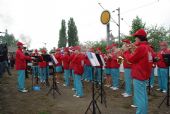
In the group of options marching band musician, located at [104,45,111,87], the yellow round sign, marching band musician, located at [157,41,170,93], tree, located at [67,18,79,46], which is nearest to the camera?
marching band musician, located at [157,41,170,93]

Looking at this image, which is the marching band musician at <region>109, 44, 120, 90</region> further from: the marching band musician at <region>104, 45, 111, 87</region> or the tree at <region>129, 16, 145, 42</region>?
the tree at <region>129, 16, 145, 42</region>

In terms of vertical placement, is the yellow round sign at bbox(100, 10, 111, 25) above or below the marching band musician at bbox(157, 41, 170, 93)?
above

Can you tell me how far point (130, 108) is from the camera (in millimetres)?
9766

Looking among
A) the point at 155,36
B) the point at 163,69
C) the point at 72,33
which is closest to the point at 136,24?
the point at 155,36

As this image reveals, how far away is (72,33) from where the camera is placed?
234ft

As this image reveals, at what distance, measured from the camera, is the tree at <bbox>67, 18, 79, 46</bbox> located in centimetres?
7091

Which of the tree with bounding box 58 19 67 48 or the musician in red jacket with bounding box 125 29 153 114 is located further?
the tree with bounding box 58 19 67 48

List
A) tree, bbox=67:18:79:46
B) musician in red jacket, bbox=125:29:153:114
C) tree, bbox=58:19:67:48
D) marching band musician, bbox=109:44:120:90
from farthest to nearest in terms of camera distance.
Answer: tree, bbox=58:19:67:48
tree, bbox=67:18:79:46
marching band musician, bbox=109:44:120:90
musician in red jacket, bbox=125:29:153:114

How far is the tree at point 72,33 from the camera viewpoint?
70.9m

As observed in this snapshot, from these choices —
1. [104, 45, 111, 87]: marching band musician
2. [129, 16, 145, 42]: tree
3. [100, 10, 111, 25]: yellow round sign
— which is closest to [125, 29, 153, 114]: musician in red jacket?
[104, 45, 111, 87]: marching band musician

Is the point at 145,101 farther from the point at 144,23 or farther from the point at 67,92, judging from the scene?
the point at 144,23

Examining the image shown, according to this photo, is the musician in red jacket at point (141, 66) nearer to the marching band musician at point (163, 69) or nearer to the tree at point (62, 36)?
the marching band musician at point (163, 69)

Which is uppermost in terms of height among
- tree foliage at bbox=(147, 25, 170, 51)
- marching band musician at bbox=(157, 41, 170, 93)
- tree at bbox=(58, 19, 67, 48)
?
tree at bbox=(58, 19, 67, 48)

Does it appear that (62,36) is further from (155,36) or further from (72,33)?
(155,36)
